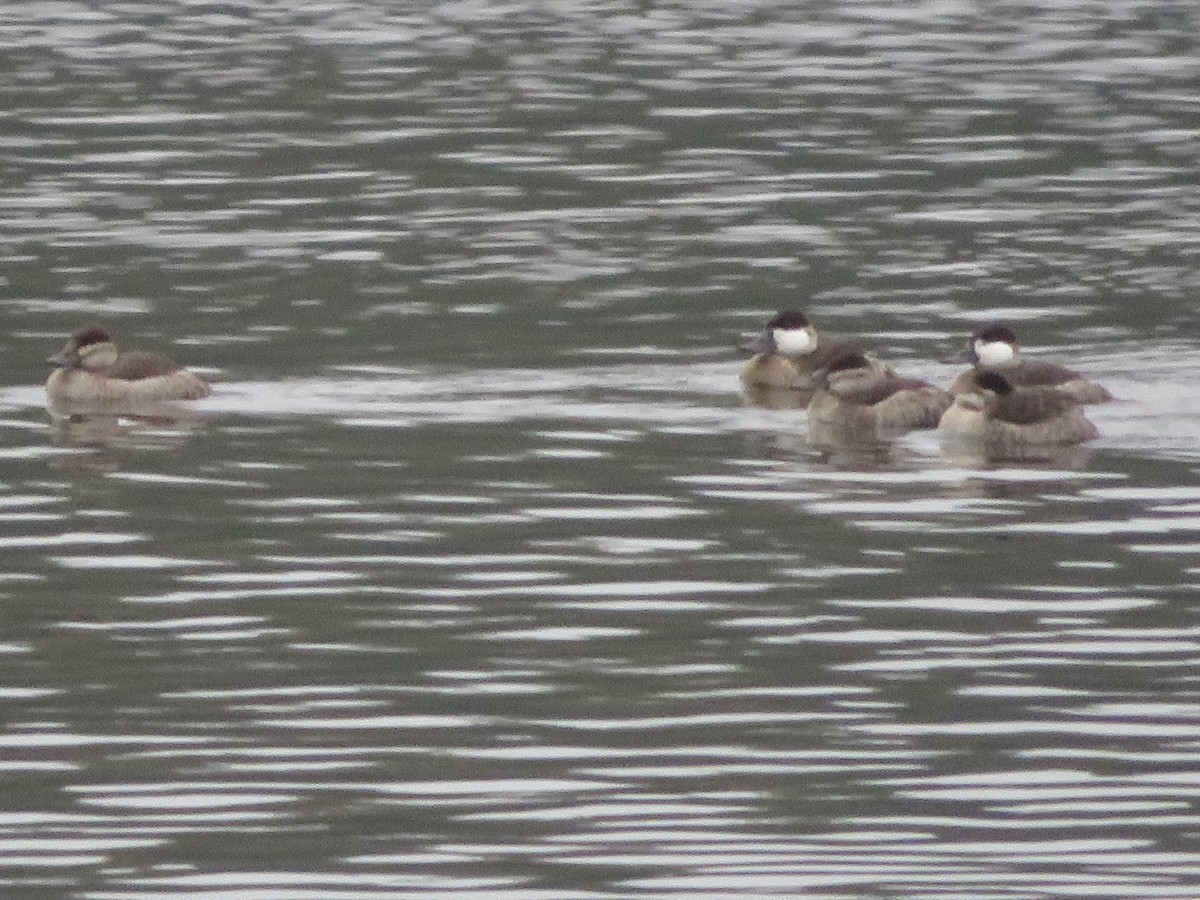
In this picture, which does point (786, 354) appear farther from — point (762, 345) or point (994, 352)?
point (994, 352)

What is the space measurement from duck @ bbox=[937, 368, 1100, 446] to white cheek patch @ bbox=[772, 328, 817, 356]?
8.59 ft

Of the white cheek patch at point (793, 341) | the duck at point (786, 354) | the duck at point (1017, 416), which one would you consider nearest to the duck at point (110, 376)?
the duck at point (786, 354)

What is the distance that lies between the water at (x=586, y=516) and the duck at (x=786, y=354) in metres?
0.31

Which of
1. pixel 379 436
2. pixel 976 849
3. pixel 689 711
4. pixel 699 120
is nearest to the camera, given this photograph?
pixel 976 849

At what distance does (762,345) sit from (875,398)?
7.82 ft

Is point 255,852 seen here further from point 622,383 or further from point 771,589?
point 622,383

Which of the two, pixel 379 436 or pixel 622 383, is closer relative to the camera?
pixel 379 436

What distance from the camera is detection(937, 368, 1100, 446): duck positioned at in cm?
2325

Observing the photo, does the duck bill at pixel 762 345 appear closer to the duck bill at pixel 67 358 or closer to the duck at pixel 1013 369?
the duck at pixel 1013 369

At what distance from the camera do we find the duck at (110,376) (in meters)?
24.9

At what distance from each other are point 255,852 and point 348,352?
45.5 ft

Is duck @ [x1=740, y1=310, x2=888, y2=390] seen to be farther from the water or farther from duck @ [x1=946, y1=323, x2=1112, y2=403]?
duck @ [x1=946, y1=323, x2=1112, y2=403]

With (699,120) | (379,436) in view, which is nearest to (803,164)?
(699,120)

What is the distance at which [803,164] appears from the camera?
38.1 metres
